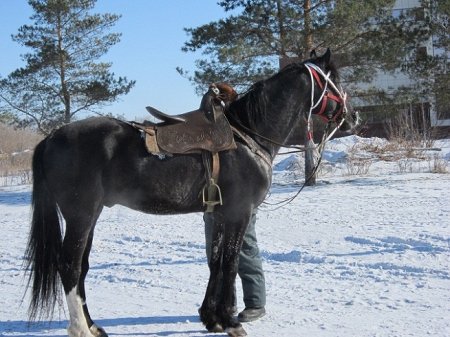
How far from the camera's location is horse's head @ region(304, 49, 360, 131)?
452 centimetres

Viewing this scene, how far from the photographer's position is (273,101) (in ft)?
14.7

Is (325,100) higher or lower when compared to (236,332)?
higher

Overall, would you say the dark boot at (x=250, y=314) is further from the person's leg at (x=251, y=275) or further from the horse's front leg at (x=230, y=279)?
the horse's front leg at (x=230, y=279)

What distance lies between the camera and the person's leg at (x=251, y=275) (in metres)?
4.57

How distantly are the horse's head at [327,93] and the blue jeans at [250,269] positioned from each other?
108 cm

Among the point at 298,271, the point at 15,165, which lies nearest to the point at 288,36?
the point at 298,271

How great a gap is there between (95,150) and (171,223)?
5.58 meters

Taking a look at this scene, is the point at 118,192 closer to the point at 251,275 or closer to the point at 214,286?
the point at 214,286

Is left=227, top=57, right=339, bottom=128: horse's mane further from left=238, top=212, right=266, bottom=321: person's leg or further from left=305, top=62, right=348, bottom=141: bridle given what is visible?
left=238, top=212, right=266, bottom=321: person's leg

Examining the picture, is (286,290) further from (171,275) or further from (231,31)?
(231,31)

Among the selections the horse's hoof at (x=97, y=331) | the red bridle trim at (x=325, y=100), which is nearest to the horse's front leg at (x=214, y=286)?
the horse's hoof at (x=97, y=331)

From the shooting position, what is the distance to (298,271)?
6000 millimetres

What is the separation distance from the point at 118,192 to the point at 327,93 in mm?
1908

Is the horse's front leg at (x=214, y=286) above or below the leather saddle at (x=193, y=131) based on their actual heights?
below
